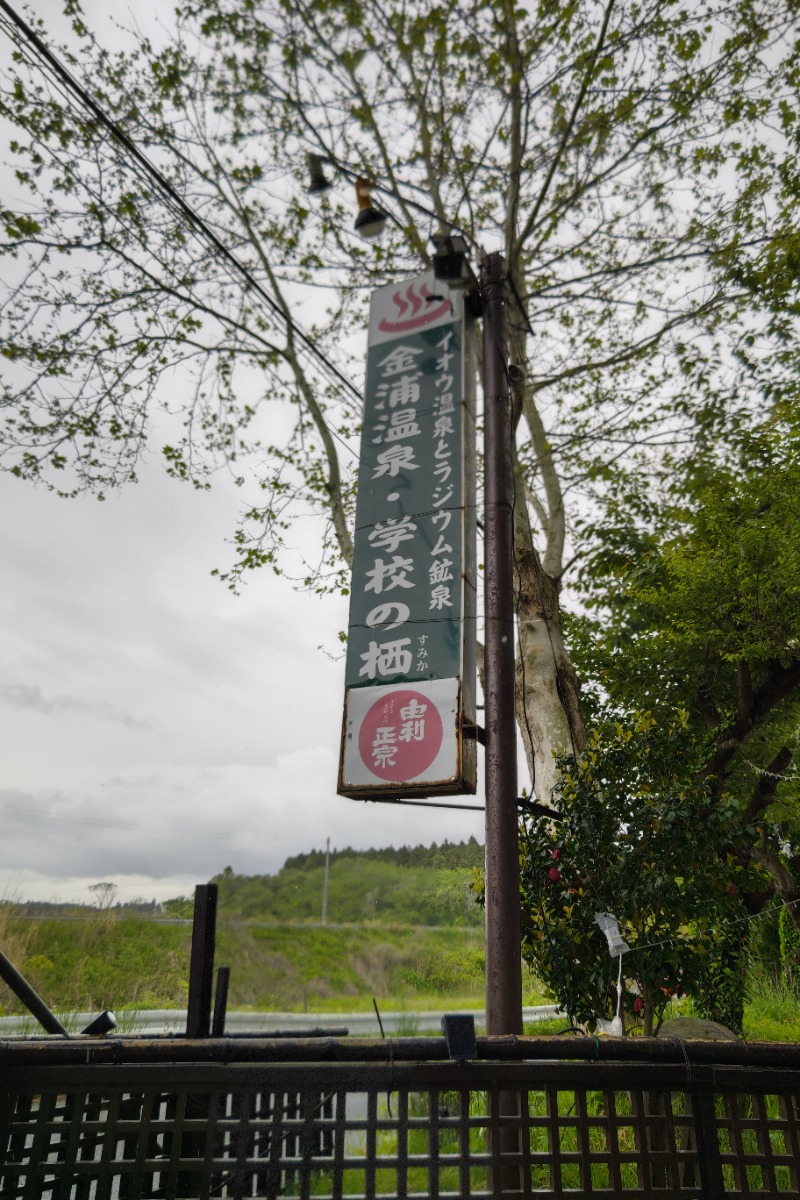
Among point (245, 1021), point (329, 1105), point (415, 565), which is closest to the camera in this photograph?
point (329, 1105)

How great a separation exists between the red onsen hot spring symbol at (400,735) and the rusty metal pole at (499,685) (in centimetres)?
31

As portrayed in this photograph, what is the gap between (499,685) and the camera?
3.43 metres

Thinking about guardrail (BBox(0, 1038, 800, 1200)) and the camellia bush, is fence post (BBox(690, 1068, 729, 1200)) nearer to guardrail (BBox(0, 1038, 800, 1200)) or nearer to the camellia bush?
guardrail (BBox(0, 1038, 800, 1200))

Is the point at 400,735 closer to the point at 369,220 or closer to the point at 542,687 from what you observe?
the point at 542,687

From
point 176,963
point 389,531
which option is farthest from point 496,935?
point 176,963

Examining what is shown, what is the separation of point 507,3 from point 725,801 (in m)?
7.95

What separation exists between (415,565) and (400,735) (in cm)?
99

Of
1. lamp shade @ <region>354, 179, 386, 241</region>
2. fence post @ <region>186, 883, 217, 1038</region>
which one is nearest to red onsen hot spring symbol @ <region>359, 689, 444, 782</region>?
fence post @ <region>186, 883, 217, 1038</region>

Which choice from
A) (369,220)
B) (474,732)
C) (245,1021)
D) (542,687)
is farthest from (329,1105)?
(245,1021)

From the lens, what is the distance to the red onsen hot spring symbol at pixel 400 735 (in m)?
3.49

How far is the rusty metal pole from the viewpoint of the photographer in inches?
116

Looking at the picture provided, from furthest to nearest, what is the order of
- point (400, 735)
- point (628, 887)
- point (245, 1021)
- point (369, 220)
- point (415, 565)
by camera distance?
point (245, 1021) → point (369, 220) → point (628, 887) → point (415, 565) → point (400, 735)

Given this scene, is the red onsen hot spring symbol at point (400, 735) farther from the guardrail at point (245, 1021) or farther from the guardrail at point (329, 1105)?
the guardrail at point (245, 1021)

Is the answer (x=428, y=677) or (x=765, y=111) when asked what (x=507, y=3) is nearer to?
(x=765, y=111)
